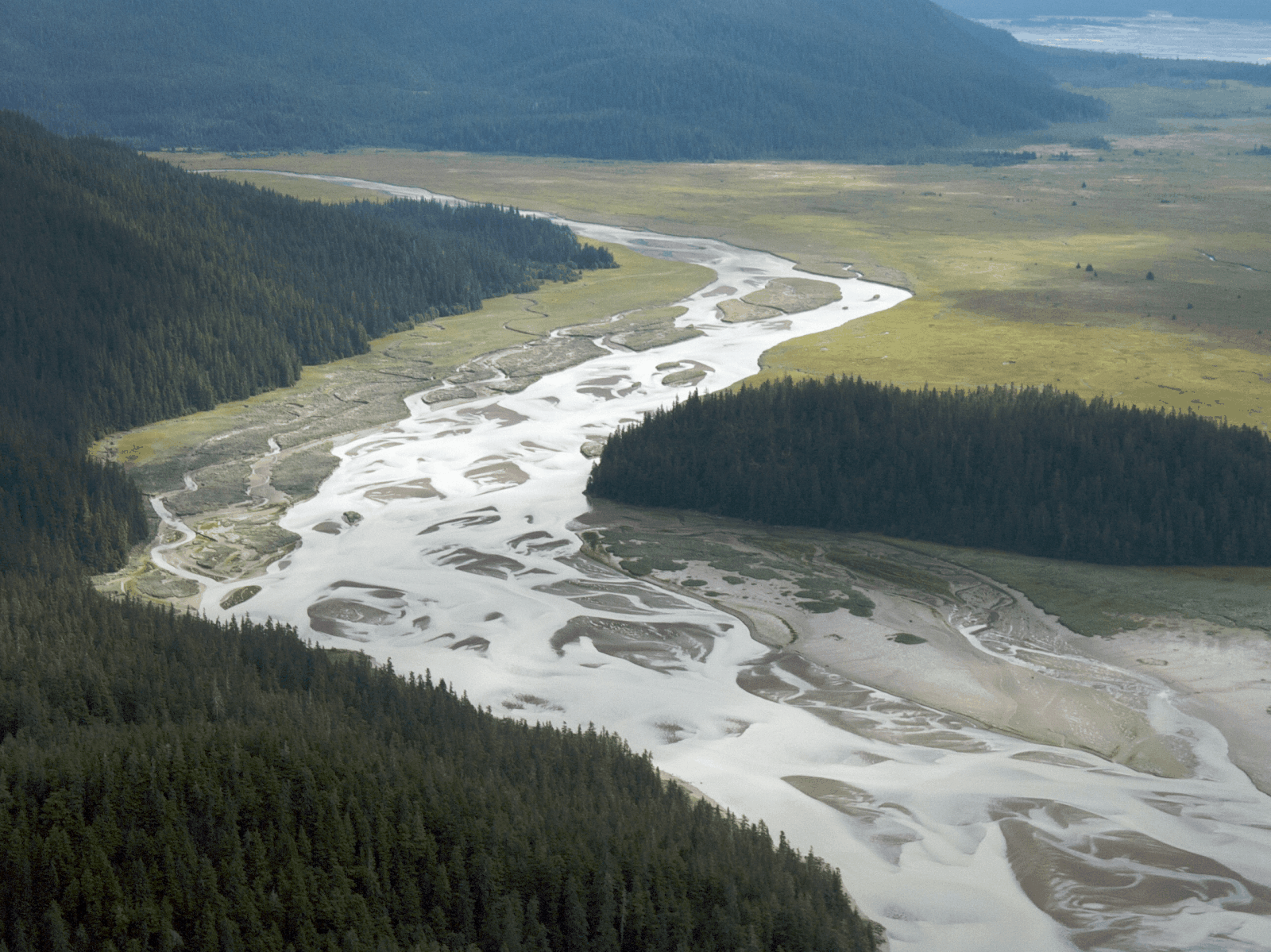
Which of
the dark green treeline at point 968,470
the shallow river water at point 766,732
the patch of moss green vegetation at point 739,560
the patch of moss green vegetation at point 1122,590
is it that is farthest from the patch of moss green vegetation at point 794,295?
the patch of moss green vegetation at point 1122,590

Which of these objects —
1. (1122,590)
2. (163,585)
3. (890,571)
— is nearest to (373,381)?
(163,585)

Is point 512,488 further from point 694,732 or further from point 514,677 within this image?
point 694,732

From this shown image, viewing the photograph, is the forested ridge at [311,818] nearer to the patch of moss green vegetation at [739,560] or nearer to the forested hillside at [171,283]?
the patch of moss green vegetation at [739,560]

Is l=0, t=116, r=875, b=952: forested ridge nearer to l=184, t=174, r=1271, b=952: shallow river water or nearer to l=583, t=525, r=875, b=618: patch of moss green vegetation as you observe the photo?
l=184, t=174, r=1271, b=952: shallow river water

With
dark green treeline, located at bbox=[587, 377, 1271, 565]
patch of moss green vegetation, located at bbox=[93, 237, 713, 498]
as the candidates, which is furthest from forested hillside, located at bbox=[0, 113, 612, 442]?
dark green treeline, located at bbox=[587, 377, 1271, 565]

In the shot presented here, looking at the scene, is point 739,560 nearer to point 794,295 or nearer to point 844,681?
point 844,681

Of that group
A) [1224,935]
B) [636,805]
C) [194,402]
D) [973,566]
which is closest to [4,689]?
[636,805]
